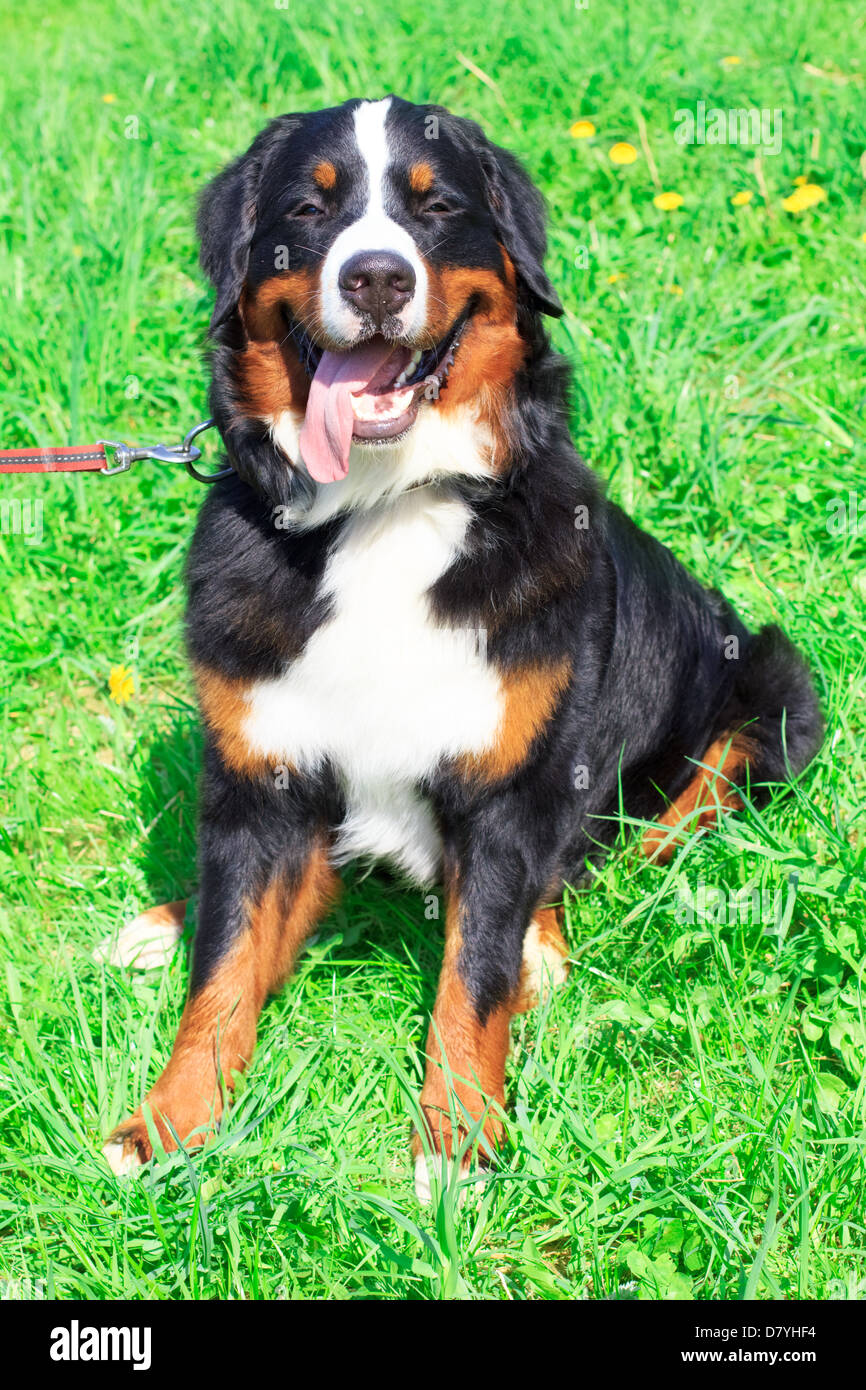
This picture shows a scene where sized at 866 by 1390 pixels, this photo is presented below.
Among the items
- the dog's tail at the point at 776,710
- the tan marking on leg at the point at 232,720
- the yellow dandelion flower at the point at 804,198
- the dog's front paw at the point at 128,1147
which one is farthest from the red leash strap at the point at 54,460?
the yellow dandelion flower at the point at 804,198

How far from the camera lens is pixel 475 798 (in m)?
2.62

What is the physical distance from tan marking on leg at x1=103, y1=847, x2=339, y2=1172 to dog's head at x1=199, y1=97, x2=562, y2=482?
3.29 ft

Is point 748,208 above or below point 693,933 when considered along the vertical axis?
above

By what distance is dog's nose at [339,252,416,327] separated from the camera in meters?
2.33

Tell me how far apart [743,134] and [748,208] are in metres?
0.47

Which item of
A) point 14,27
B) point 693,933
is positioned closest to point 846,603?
point 693,933

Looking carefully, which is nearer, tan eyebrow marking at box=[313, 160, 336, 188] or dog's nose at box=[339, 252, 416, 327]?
dog's nose at box=[339, 252, 416, 327]

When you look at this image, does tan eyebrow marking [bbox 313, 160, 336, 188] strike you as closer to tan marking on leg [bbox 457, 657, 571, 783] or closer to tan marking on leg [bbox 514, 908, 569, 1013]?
tan marking on leg [bbox 457, 657, 571, 783]

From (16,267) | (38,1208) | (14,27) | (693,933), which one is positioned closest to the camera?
(38,1208)

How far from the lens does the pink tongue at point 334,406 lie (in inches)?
97.0

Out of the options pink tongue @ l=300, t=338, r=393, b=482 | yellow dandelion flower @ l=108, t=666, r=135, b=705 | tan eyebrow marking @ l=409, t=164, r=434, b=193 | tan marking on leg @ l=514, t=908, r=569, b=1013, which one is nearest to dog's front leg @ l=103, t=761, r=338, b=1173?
tan marking on leg @ l=514, t=908, r=569, b=1013

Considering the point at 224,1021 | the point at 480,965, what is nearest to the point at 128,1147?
the point at 224,1021
